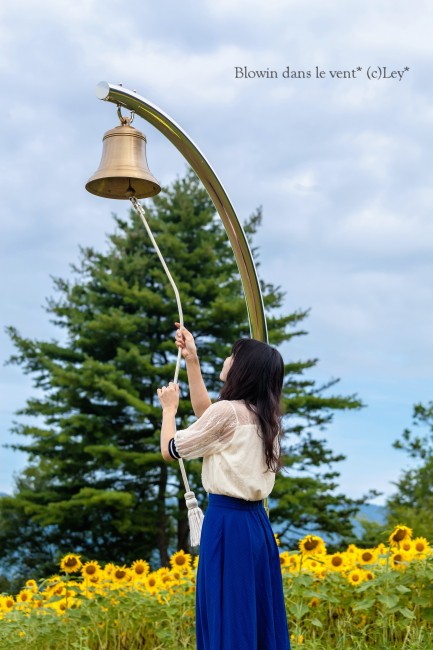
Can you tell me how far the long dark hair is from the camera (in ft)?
10.5

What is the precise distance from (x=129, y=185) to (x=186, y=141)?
14.4 inches

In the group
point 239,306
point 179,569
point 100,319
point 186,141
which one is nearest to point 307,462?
point 239,306

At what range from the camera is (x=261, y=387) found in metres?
3.23

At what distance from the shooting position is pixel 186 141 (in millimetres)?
4133

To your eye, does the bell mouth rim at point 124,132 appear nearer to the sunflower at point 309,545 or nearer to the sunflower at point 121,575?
the sunflower at point 309,545

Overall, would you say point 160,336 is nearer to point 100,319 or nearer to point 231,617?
point 100,319

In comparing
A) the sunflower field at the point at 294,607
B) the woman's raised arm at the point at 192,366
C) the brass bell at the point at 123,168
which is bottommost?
the sunflower field at the point at 294,607

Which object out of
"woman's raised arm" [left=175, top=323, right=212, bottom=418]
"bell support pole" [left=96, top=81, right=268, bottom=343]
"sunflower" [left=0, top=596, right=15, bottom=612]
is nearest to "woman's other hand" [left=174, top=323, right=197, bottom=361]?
"woman's raised arm" [left=175, top=323, right=212, bottom=418]

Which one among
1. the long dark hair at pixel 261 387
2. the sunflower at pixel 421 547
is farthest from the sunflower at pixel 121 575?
the long dark hair at pixel 261 387

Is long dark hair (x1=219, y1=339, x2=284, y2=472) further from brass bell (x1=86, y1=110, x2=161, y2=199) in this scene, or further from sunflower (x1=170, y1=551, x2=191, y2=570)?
sunflower (x1=170, y1=551, x2=191, y2=570)

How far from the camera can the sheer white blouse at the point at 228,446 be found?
3115mm

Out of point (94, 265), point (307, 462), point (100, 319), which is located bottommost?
point (307, 462)

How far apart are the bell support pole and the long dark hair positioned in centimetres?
95

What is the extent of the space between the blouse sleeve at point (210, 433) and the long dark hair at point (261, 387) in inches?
4.0
